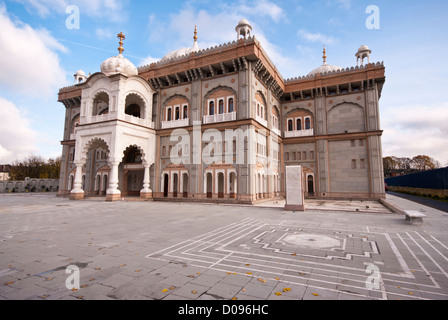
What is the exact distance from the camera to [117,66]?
77.5ft

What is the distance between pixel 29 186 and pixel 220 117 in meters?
38.0

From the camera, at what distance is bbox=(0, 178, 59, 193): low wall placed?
3925 centimetres

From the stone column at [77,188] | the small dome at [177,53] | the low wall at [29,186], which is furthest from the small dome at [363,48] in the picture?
the low wall at [29,186]

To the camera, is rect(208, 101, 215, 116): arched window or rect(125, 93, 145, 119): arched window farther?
rect(125, 93, 145, 119): arched window

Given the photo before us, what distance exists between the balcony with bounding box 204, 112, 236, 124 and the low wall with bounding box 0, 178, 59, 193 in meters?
36.5

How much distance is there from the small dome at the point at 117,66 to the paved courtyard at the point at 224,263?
61.5 feet

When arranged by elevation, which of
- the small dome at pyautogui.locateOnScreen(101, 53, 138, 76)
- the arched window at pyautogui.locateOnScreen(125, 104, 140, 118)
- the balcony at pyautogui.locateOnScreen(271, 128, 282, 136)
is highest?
the small dome at pyautogui.locateOnScreen(101, 53, 138, 76)

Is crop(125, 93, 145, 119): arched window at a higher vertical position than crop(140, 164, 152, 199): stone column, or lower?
higher

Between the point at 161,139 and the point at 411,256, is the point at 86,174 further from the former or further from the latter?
the point at 411,256

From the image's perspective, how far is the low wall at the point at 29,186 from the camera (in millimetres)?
39250

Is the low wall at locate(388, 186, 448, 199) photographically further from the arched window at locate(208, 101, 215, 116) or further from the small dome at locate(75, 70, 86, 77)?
A: the small dome at locate(75, 70, 86, 77)

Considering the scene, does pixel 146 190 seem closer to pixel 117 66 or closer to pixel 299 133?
pixel 117 66

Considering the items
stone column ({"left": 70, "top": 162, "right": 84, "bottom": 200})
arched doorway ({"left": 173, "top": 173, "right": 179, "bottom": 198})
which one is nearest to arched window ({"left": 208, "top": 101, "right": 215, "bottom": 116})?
arched doorway ({"left": 173, "top": 173, "right": 179, "bottom": 198})

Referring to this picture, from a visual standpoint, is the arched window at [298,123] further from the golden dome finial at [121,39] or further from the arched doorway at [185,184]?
the golden dome finial at [121,39]
